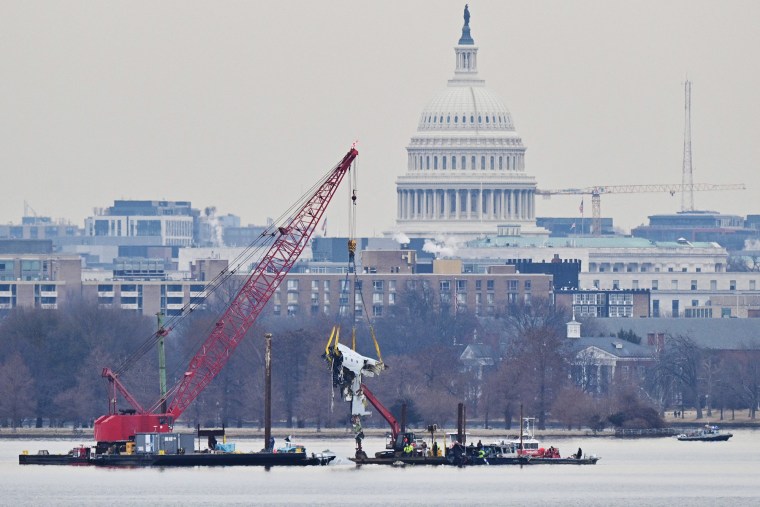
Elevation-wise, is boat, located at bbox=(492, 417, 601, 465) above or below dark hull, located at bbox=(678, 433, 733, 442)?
below

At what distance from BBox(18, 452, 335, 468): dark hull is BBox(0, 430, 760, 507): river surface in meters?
0.59

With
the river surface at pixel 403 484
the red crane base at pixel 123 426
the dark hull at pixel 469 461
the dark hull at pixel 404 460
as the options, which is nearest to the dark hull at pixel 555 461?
the dark hull at pixel 469 461

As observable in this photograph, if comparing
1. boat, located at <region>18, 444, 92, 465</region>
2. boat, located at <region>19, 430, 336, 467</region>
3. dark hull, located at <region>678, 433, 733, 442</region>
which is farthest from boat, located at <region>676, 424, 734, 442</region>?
boat, located at <region>18, 444, 92, 465</region>

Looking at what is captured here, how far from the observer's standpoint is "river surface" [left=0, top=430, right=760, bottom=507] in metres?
151

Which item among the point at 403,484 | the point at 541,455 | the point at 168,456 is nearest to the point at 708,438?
the point at 541,455

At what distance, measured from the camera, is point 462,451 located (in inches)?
6786

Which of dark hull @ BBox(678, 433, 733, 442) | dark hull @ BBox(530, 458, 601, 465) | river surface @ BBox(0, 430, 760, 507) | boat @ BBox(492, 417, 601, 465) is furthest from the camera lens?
dark hull @ BBox(678, 433, 733, 442)

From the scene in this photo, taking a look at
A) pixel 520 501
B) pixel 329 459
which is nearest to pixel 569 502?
pixel 520 501

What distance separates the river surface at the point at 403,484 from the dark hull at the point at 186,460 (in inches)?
23.3

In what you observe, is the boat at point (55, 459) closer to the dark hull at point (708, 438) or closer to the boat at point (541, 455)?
the boat at point (541, 455)

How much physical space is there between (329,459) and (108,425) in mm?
11465

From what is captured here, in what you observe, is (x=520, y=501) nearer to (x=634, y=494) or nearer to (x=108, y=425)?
(x=634, y=494)

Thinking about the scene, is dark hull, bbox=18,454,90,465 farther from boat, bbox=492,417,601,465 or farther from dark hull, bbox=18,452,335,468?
boat, bbox=492,417,601,465

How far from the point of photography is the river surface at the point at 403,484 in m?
151
